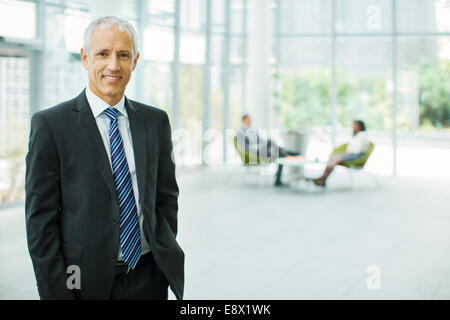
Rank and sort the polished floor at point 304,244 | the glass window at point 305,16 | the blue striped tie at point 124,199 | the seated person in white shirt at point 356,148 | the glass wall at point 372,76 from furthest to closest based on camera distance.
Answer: the glass window at point 305,16, the glass wall at point 372,76, the seated person in white shirt at point 356,148, the polished floor at point 304,244, the blue striped tie at point 124,199

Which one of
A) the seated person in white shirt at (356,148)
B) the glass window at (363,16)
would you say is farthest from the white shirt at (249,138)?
the glass window at (363,16)

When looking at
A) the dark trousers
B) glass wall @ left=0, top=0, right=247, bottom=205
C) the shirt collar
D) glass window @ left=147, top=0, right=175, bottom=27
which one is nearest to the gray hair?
the shirt collar

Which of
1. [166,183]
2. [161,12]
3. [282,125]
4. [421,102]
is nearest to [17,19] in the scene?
[161,12]

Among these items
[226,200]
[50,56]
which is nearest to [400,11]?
[226,200]

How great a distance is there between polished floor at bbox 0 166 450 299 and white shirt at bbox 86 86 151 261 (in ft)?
8.13

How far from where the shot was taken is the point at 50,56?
8.74 meters

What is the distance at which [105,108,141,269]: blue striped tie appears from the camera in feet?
6.11

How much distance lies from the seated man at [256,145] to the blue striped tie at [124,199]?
28.7ft

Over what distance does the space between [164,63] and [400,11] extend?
5.54 m

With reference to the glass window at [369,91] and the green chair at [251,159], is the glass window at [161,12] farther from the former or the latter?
the glass window at [369,91]

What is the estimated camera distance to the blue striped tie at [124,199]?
Result: 186 cm

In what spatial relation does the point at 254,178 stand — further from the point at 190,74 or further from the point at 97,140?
the point at 97,140

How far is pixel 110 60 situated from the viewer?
71.2 inches

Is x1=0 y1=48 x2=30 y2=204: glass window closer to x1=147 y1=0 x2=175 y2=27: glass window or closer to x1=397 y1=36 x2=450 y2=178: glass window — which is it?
x1=147 y1=0 x2=175 y2=27: glass window
